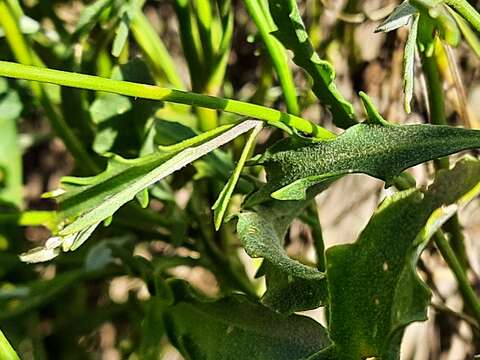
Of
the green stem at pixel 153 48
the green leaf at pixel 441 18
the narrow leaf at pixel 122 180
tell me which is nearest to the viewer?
the green leaf at pixel 441 18

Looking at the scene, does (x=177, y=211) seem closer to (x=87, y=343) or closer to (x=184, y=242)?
(x=184, y=242)

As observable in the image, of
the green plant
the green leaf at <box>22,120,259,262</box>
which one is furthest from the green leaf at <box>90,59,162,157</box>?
the green leaf at <box>22,120,259,262</box>

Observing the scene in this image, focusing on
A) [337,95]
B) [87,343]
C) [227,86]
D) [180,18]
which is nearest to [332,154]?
[337,95]

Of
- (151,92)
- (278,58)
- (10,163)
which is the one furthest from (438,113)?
(10,163)

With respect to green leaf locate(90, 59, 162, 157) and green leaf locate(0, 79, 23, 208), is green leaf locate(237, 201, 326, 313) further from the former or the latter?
green leaf locate(0, 79, 23, 208)

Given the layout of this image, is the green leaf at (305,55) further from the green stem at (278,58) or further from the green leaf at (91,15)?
the green leaf at (91,15)

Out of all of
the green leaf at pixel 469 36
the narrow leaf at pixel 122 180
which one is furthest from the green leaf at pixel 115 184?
the green leaf at pixel 469 36

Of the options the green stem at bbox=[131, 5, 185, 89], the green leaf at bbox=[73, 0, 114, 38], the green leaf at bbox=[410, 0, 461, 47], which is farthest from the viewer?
the green stem at bbox=[131, 5, 185, 89]

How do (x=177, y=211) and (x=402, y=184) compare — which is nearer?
(x=402, y=184)
